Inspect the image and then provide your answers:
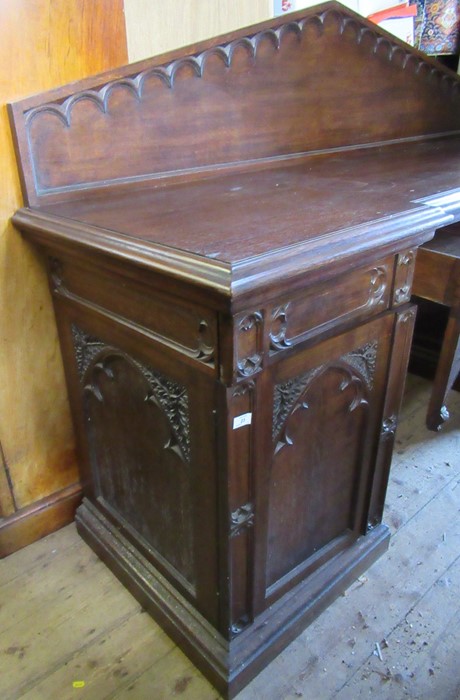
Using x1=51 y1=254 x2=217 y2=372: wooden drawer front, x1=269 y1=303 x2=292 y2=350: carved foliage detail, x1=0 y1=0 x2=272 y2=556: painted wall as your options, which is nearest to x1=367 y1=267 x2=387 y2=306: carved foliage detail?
x1=269 y1=303 x2=292 y2=350: carved foliage detail

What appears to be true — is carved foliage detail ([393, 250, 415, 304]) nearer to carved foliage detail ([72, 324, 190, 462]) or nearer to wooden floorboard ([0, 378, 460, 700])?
carved foliage detail ([72, 324, 190, 462])

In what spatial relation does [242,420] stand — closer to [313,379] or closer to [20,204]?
[313,379]

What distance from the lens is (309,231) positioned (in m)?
0.79

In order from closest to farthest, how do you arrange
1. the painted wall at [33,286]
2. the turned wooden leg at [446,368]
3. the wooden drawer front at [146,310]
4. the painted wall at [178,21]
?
the wooden drawer front at [146,310], the painted wall at [33,286], the painted wall at [178,21], the turned wooden leg at [446,368]

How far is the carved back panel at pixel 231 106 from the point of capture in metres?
→ 1.04

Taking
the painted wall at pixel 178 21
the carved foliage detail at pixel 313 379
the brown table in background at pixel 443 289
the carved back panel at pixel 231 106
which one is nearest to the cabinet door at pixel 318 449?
the carved foliage detail at pixel 313 379

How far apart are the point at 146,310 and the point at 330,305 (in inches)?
11.8

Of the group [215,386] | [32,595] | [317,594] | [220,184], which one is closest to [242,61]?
[220,184]

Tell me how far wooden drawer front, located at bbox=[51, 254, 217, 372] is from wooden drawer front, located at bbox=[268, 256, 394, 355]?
10 cm

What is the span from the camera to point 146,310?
0.85 metres

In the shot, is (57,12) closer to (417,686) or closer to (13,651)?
(13,651)

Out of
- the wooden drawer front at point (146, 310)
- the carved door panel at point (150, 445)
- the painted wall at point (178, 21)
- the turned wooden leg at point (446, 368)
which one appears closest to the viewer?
the wooden drawer front at point (146, 310)

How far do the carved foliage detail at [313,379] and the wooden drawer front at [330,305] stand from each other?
3.4 inches

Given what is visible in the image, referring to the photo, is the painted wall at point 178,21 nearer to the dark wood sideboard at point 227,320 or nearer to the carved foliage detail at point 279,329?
the dark wood sideboard at point 227,320
